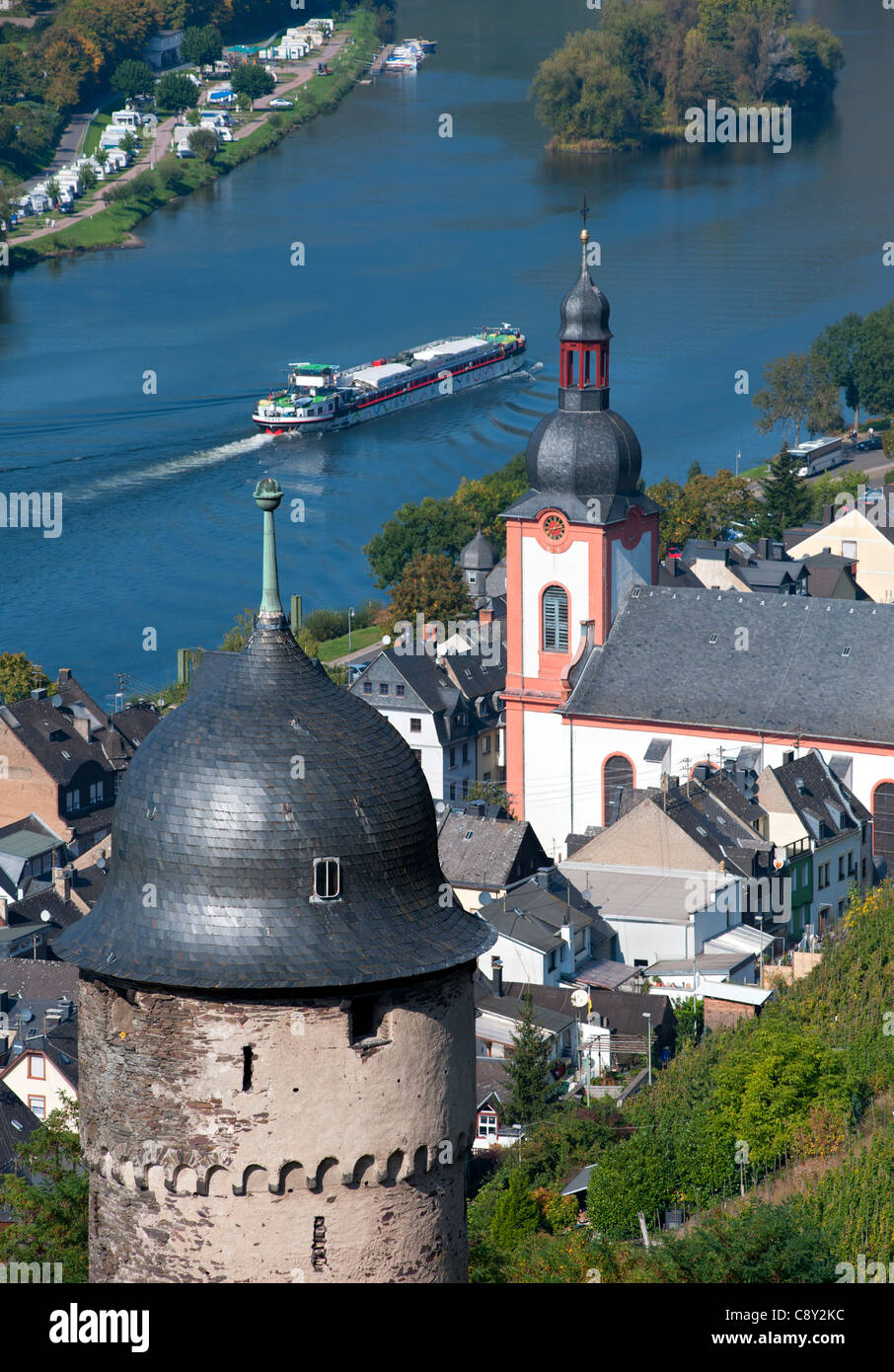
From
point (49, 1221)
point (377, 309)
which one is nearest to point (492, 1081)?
point (49, 1221)

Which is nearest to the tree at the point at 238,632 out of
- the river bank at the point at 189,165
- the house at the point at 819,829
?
the house at the point at 819,829

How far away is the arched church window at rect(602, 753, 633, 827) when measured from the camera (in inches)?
2506

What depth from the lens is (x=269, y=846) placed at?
47.8 ft

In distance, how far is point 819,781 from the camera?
6109cm

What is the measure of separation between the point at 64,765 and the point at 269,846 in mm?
59037

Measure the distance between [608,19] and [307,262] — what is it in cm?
2549

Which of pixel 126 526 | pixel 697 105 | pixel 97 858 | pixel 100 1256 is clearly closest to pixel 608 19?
pixel 697 105

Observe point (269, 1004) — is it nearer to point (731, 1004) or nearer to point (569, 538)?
point (731, 1004)

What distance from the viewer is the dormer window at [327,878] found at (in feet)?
48.2

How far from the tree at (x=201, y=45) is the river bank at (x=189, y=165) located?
13.4 ft

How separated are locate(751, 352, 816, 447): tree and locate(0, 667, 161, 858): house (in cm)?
4965

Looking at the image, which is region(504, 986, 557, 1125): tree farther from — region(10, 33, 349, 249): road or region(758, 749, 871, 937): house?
region(10, 33, 349, 249): road

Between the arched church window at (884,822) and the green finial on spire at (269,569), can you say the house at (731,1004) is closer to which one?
the arched church window at (884,822)
